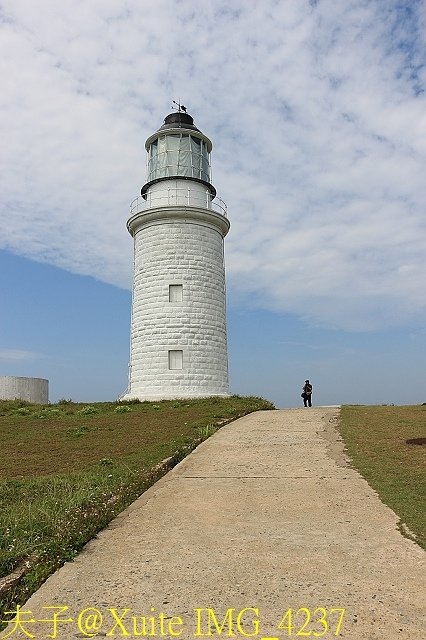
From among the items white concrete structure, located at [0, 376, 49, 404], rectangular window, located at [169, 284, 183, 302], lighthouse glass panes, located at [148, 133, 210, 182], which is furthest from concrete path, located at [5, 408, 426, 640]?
white concrete structure, located at [0, 376, 49, 404]

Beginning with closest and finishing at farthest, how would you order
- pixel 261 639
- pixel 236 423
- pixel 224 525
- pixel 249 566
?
1. pixel 261 639
2. pixel 249 566
3. pixel 224 525
4. pixel 236 423

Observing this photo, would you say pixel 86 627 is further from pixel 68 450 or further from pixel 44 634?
pixel 68 450

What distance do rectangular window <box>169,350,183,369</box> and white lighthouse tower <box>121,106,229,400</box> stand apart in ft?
0.05

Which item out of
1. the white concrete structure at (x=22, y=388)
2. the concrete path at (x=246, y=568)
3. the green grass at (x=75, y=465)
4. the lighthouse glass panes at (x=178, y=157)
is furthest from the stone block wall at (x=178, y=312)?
the concrete path at (x=246, y=568)

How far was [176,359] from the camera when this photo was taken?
2172 cm

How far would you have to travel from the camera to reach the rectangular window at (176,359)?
2166cm

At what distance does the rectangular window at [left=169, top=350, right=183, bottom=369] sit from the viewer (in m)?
21.7

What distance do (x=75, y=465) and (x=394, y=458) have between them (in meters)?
5.77

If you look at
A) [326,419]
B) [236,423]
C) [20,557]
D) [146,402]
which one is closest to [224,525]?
[20,557]

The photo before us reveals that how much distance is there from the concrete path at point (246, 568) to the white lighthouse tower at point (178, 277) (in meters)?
13.9

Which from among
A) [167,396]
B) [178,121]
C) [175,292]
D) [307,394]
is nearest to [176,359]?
[167,396]

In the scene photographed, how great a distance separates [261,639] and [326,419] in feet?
40.3

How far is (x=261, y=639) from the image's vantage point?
339 centimetres

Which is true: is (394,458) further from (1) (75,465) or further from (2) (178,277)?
(2) (178,277)
